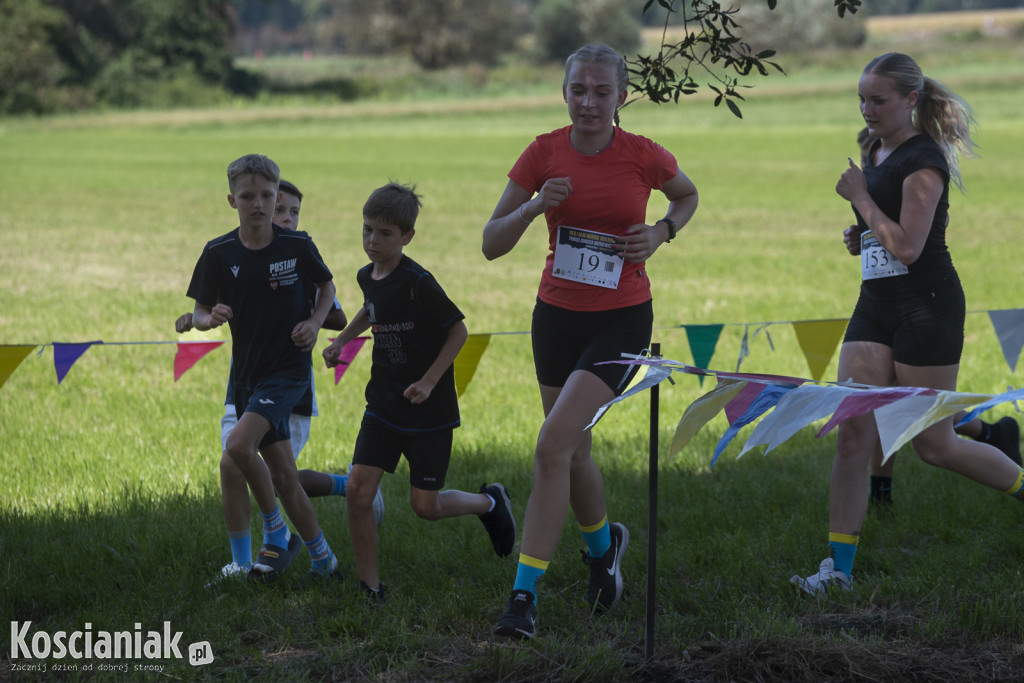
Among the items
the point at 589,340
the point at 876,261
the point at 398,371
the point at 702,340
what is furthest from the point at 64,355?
the point at 876,261

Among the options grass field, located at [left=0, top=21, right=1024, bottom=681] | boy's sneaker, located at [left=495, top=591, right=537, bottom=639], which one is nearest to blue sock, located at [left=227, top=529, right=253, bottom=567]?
grass field, located at [left=0, top=21, right=1024, bottom=681]

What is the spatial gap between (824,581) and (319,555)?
2083mm

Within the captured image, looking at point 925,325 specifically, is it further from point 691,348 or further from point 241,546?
point 241,546

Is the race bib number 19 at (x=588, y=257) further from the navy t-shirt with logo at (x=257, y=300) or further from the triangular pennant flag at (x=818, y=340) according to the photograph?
the triangular pennant flag at (x=818, y=340)

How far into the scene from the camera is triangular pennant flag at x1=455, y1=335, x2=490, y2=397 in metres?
5.99

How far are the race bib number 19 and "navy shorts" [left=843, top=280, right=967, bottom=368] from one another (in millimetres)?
1212

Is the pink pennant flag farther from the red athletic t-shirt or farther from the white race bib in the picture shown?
the white race bib

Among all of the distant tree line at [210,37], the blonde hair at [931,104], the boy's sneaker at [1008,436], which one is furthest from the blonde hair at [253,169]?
the distant tree line at [210,37]

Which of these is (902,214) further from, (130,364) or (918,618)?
(130,364)

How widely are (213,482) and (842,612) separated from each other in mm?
3410

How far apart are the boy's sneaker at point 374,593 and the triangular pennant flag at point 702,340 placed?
2670mm

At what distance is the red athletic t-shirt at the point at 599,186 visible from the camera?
169 inches

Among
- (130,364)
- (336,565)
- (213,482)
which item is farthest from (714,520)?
(130,364)

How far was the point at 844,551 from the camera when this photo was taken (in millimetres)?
4668
